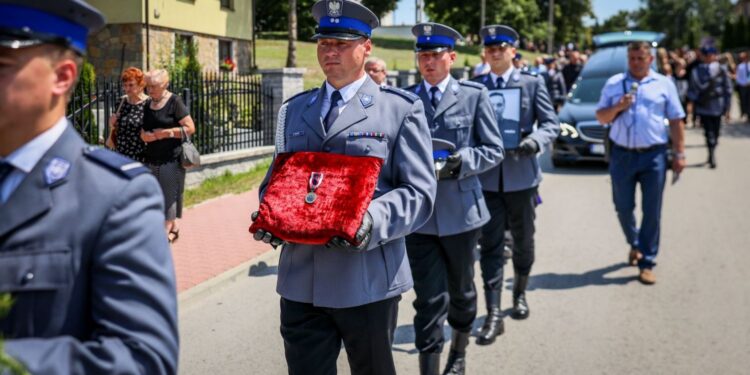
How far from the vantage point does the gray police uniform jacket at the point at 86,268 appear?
65.4 inches

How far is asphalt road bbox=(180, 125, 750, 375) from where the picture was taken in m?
5.42

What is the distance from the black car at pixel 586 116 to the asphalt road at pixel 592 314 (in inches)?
180

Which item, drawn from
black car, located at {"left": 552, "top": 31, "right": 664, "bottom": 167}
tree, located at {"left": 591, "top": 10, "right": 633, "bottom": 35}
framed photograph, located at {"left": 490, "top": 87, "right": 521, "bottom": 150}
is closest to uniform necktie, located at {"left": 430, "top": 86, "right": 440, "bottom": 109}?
framed photograph, located at {"left": 490, "top": 87, "right": 521, "bottom": 150}

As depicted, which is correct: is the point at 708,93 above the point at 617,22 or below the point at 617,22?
below

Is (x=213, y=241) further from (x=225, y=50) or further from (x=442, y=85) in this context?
(x=225, y=50)

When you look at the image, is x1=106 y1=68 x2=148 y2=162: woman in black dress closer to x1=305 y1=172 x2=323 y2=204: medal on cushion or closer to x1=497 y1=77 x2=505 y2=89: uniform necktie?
x1=497 y1=77 x2=505 y2=89: uniform necktie

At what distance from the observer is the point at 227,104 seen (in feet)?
44.8

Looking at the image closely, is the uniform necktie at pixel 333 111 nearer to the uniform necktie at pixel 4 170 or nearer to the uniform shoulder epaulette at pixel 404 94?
the uniform shoulder epaulette at pixel 404 94

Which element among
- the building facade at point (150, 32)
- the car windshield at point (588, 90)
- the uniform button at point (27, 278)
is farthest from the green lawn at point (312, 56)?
the uniform button at point (27, 278)

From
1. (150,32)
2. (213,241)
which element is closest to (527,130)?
(213,241)

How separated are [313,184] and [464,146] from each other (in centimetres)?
204

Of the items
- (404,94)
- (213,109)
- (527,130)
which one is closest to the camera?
(404,94)

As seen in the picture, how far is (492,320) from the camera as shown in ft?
19.5

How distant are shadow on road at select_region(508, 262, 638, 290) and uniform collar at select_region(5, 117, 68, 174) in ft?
19.6
